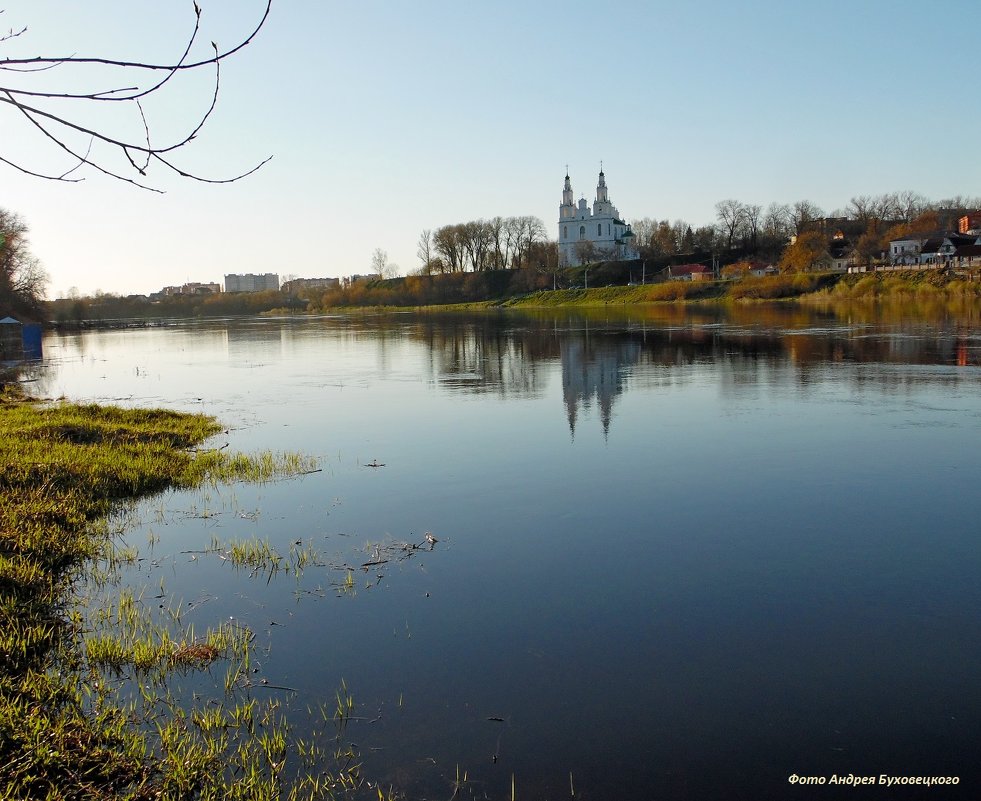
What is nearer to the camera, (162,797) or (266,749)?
(162,797)

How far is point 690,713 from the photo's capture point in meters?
5.26

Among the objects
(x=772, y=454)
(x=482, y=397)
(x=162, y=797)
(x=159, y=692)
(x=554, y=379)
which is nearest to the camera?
(x=162, y=797)

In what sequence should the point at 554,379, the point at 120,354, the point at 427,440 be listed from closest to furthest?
the point at 427,440, the point at 554,379, the point at 120,354

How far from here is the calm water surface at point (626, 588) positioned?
4.92 m

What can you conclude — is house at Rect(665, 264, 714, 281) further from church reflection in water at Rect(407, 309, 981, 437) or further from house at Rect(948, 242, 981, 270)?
church reflection in water at Rect(407, 309, 981, 437)

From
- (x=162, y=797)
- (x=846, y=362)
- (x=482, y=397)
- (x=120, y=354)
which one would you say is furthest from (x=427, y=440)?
(x=120, y=354)

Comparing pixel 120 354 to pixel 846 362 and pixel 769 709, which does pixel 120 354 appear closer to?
pixel 846 362

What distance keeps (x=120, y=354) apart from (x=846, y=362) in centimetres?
3627

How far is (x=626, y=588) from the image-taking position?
7312 millimetres

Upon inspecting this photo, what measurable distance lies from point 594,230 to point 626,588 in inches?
5642

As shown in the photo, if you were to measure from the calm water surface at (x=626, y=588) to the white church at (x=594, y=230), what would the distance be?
129 meters

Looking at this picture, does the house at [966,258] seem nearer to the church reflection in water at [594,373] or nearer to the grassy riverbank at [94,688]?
the church reflection in water at [594,373]

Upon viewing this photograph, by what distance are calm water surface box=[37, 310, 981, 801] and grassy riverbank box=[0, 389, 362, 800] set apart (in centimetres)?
49

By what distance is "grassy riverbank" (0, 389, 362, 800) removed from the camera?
4.46 m
